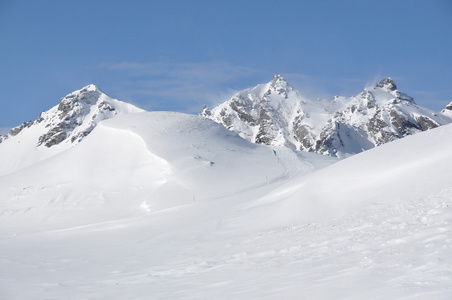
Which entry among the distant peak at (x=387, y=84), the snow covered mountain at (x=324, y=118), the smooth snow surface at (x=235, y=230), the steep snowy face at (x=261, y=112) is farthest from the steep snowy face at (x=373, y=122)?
the smooth snow surface at (x=235, y=230)

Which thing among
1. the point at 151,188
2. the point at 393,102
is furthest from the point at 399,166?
the point at 393,102

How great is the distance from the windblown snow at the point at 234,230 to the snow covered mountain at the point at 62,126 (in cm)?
10744

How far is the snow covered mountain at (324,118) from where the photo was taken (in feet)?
460

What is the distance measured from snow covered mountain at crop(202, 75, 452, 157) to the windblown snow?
100193mm

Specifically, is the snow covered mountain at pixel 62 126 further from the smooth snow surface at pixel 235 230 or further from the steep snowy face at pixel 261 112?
the smooth snow surface at pixel 235 230

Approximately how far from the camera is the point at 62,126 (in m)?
152

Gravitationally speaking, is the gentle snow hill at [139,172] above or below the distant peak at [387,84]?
below

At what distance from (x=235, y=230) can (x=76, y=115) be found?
5737 inches

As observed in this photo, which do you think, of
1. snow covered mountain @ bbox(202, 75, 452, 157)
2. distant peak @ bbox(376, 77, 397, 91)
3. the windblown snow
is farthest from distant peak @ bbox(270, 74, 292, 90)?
the windblown snow

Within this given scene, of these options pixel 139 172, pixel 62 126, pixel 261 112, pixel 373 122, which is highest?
pixel 62 126

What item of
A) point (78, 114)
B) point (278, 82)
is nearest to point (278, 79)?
point (278, 82)

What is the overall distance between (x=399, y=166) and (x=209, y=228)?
28.2ft

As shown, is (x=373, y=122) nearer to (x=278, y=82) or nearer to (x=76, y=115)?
(x=278, y=82)

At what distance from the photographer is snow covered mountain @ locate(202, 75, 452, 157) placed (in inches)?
5517
